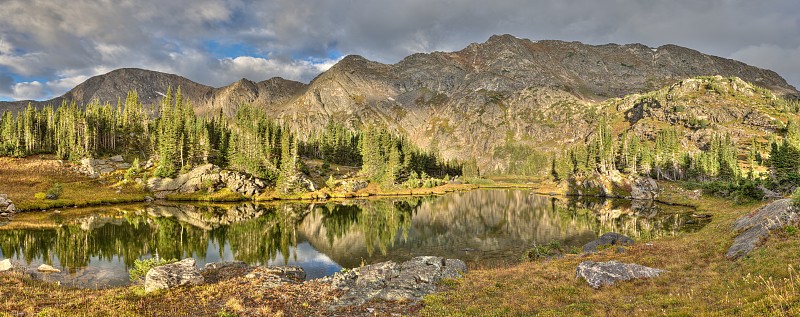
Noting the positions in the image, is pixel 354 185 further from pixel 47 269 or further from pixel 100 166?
pixel 47 269

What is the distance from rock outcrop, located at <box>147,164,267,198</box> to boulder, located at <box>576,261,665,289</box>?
10092 centimetres

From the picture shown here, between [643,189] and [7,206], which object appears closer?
[7,206]

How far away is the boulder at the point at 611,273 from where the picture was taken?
22.2 metres

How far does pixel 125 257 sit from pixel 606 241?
53332 mm

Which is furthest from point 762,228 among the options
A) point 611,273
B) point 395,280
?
point 395,280

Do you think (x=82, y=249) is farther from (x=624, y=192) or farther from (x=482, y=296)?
(x=624, y=192)

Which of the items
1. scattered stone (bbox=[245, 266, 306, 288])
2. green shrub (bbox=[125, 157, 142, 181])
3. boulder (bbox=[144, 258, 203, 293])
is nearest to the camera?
boulder (bbox=[144, 258, 203, 293])

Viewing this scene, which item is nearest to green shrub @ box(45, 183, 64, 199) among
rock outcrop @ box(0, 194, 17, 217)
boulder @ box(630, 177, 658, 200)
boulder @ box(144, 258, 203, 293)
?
rock outcrop @ box(0, 194, 17, 217)

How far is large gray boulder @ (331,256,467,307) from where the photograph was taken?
2316 cm

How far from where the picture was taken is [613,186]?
12488 cm

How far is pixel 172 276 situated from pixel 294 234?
32937 millimetres

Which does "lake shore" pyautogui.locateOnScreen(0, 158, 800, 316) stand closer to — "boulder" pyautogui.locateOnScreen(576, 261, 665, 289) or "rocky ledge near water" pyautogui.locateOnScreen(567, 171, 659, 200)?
"boulder" pyautogui.locateOnScreen(576, 261, 665, 289)

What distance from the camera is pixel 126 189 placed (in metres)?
97.8

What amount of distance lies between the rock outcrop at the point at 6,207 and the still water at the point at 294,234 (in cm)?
325
